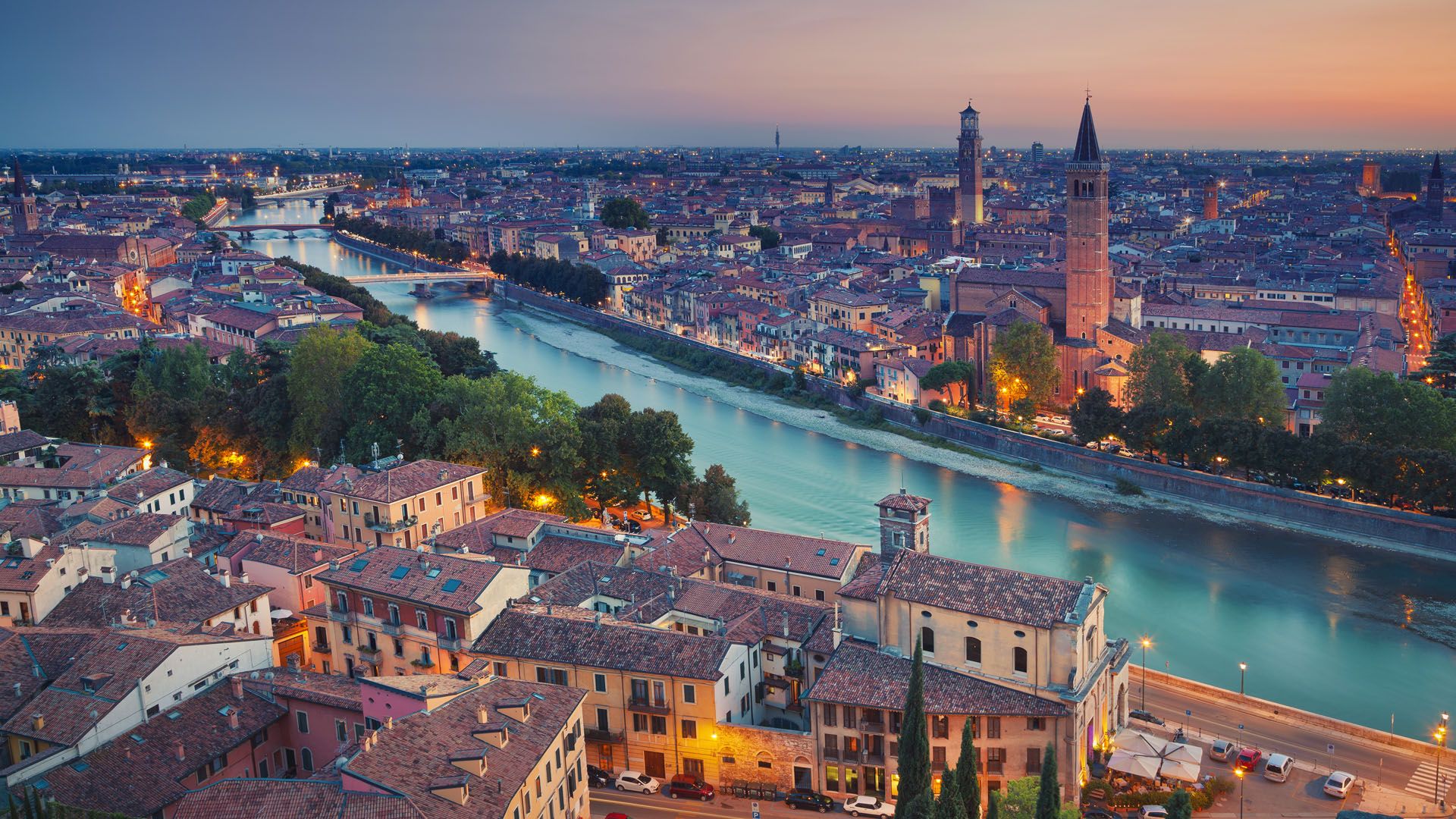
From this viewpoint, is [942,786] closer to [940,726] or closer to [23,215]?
[940,726]

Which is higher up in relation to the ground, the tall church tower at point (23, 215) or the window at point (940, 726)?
the tall church tower at point (23, 215)

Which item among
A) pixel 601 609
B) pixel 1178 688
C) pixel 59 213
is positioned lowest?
pixel 1178 688

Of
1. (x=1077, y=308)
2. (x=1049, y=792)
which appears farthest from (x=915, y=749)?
(x=1077, y=308)

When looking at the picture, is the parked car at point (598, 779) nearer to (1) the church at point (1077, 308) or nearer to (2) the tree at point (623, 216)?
(1) the church at point (1077, 308)

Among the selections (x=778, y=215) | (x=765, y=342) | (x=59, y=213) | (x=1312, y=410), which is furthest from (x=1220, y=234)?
(x=59, y=213)

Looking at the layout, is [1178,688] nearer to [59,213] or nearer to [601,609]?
[601,609]

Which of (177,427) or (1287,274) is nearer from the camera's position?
(177,427)

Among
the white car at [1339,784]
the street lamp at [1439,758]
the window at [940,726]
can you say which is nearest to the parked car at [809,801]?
the window at [940,726]
